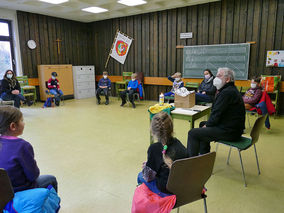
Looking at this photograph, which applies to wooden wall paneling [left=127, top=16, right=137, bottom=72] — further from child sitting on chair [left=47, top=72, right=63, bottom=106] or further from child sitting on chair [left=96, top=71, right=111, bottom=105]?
child sitting on chair [left=47, top=72, right=63, bottom=106]

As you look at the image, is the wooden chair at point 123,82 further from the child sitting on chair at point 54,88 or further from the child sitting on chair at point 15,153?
the child sitting on chair at point 15,153

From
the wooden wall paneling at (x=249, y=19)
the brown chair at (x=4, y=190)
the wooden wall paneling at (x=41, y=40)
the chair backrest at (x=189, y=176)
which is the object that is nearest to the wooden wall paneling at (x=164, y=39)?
the wooden wall paneling at (x=249, y=19)

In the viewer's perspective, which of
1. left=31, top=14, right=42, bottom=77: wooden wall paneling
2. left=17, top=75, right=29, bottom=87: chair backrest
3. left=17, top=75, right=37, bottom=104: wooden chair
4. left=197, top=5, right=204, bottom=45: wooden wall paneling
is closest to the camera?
left=197, top=5, right=204, bottom=45: wooden wall paneling

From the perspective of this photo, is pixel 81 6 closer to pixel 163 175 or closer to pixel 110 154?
pixel 110 154

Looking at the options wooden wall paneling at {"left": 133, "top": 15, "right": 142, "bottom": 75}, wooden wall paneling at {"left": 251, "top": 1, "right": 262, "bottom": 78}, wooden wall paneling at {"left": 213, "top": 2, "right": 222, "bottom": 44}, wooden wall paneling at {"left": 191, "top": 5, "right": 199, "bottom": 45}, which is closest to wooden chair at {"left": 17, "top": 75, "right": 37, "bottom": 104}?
wooden wall paneling at {"left": 133, "top": 15, "right": 142, "bottom": 75}

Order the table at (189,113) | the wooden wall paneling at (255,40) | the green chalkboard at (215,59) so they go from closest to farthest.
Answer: the table at (189,113) < the wooden wall paneling at (255,40) < the green chalkboard at (215,59)

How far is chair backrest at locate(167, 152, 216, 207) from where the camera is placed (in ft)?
4.63

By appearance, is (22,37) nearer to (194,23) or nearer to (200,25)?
(194,23)

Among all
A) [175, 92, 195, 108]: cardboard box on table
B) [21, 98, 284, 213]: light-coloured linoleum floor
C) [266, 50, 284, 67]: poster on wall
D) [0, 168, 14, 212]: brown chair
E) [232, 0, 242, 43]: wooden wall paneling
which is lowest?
[21, 98, 284, 213]: light-coloured linoleum floor

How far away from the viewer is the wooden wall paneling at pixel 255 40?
5.79 m

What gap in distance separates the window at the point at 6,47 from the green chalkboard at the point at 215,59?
578cm

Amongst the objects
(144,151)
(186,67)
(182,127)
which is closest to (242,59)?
(186,67)

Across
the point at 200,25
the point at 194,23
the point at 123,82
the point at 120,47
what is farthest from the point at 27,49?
the point at 200,25

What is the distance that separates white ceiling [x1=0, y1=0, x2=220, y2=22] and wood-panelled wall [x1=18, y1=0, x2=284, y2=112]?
13.3 inches
